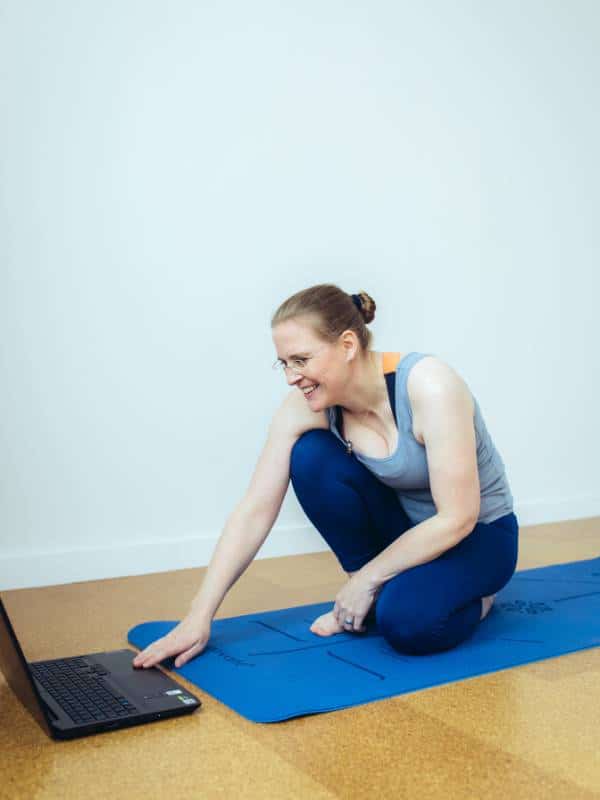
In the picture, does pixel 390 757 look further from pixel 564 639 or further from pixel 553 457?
pixel 553 457

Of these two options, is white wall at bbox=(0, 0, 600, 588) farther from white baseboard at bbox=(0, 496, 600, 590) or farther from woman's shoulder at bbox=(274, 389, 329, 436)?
woman's shoulder at bbox=(274, 389, 329, 436)

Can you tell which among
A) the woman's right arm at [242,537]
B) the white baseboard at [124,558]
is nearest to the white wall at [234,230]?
the white baseboard at [124,558]

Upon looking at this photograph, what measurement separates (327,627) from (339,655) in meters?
0.17

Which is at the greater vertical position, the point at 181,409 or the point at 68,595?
the point at 181,409

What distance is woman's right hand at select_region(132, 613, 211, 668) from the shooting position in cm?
178

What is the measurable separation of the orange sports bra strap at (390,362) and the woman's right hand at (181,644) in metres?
0.69

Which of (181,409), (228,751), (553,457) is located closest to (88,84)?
(181,409)

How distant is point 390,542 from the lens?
207 cm

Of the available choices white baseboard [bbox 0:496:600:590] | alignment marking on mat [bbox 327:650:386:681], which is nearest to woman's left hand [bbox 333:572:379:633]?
alignment marking on mat [bbox 327:650:386:681]

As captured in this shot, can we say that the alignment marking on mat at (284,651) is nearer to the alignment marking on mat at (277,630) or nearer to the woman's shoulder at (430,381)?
the alignment marking on mat at (277,630)

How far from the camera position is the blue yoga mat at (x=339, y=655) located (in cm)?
162

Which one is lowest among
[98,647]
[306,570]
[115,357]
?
[306,570]

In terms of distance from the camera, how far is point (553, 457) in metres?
3.87

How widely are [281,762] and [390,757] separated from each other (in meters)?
0.17
